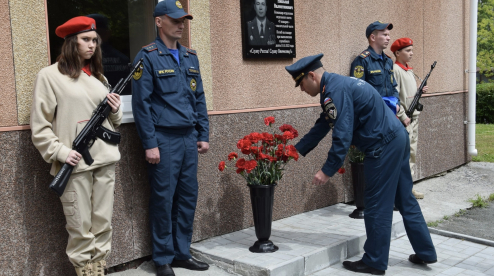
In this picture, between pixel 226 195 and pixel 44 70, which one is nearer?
pixel 44 70

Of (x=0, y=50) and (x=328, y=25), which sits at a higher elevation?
(x=328, y=25)

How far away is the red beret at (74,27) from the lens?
3.65m

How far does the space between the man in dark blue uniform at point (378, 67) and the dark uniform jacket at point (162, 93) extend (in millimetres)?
2643

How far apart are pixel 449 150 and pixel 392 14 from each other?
2.94m

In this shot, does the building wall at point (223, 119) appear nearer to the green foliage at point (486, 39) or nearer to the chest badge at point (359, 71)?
the chest badge at point (359, 71)

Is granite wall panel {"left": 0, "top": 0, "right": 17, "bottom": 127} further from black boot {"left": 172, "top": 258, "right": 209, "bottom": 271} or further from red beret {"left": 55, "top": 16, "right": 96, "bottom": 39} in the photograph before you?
black boot {"left": 172, "top": 258, "right": 209, "bottom": 271}

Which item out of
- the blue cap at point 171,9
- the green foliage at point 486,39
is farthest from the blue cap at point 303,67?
the green foliage at point 486,39

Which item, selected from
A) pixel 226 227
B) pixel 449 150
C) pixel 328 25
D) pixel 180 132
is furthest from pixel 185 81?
pixel 449 150

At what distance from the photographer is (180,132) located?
14.3 feet

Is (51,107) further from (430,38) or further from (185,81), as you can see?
(430,38)

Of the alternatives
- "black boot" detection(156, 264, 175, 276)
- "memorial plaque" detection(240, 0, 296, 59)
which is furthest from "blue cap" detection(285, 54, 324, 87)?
"black boot" detection(156, 264, 175, 276)

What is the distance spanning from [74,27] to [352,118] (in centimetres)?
218

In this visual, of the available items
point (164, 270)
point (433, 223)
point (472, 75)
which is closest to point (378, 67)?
point (433, 223)

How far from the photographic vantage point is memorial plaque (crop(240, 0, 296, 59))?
5.50m
